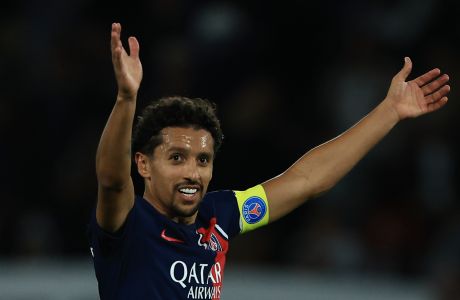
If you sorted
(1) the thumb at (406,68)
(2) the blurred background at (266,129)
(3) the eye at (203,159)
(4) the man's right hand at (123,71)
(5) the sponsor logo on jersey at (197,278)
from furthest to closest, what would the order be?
(2) the blurred background at (266,129) → (1) the thumb at (406,68) → (3) the eye at (203,159) → (5) the sponsor logo on jersey at (197,278) → (4) the man's right hand at (123,71)

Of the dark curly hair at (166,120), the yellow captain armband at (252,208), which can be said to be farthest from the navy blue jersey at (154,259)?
the yellow captain armband at (252,208)

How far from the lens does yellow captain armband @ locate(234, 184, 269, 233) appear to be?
224 inches

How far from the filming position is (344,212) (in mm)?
9656

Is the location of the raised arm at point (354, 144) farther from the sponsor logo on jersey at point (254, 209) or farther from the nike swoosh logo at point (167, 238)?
the nike swoosh logo at point (167, 238)

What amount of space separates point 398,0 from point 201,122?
621 cm

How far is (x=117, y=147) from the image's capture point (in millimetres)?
4574

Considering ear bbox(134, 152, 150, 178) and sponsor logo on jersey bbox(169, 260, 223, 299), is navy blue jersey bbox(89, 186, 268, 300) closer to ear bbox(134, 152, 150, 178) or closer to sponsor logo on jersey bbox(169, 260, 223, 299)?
sponsor logo on jersey bbox(169, 260, 223, 299)

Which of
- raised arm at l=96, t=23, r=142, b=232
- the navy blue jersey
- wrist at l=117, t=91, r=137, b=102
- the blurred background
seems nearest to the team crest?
the navy blue jersey

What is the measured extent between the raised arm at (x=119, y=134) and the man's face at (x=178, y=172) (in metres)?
0.34

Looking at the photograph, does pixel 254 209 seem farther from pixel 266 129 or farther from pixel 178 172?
pixel 266 129

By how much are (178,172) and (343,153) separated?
3.47 ft

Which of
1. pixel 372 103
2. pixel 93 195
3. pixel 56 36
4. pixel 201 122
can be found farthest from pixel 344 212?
pixel 201 122

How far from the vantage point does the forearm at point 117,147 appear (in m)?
4.55

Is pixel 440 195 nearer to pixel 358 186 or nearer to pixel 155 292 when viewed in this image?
pixel 358 186
